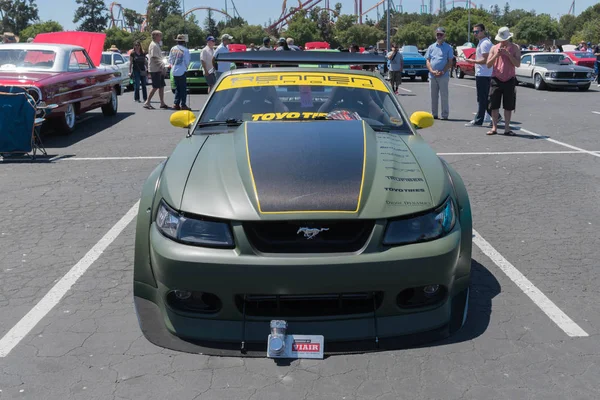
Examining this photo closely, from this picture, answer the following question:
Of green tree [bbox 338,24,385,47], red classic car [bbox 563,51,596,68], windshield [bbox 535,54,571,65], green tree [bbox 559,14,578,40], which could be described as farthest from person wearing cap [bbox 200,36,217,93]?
green tree [bbox 559,14,578,40]

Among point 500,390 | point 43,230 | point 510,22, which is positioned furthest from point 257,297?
point 510,22

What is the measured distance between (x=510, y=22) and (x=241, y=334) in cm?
14850

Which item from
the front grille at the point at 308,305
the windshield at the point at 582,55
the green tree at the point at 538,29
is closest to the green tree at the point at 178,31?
the green tree at the point at 538,29

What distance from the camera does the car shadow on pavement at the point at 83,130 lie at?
11297 mm

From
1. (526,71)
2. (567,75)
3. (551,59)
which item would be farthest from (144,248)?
(551,59)

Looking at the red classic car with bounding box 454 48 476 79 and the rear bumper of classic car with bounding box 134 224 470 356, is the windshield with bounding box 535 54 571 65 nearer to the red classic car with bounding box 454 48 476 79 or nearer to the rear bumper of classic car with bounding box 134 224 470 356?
the red classic car with bounding box 454 48 476 79

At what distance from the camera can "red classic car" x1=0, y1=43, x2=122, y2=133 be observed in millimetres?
10500

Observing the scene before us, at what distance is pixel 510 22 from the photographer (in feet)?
457

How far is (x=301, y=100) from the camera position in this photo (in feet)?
16.0

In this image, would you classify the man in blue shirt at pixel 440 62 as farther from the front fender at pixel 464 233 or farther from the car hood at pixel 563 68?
the car hood at pixel 563 68

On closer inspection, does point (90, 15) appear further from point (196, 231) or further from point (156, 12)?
point (196, 231)

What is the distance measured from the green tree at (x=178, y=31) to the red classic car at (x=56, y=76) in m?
86.8

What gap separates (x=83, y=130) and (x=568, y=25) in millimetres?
125074

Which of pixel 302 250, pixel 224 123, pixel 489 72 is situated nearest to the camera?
pixel 302 250
